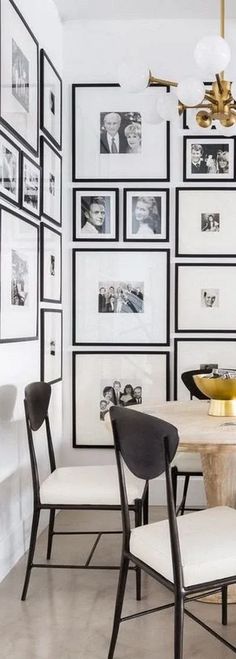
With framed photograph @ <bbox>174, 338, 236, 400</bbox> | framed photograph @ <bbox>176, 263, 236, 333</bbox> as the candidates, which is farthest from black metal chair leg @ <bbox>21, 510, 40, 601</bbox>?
framed photograph @ <bbox>176, 263, 236, 333</bbox>

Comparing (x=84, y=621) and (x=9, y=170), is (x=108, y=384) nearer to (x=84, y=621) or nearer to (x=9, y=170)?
(x=9, y=170)

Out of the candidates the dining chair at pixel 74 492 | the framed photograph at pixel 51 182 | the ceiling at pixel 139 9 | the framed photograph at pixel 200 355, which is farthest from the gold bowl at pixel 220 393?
the ceiling at pixel 139 9

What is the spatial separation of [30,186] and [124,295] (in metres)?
1.03

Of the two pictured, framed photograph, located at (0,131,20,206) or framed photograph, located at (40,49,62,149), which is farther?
framed photograph, located at (40,49,62,149)

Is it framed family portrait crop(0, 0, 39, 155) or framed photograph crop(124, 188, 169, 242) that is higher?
framed family portrait crop(0, 0, 39, 155)

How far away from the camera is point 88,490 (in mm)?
2705

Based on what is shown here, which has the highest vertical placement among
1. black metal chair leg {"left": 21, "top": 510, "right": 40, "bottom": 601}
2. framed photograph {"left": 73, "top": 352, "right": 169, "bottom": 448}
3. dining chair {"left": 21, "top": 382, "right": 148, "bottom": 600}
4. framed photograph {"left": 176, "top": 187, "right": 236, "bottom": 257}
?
framed photograph {"left": 176, "top": 187, "right": 236, "bottom": 257}

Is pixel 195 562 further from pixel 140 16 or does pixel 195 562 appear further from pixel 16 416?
pixel 140 16

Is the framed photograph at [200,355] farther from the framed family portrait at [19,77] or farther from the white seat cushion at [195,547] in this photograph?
the white seat cushion at [195,547]

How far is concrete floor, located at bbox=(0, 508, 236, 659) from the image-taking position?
2.29 metres

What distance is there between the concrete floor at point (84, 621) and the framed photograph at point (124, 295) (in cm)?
137

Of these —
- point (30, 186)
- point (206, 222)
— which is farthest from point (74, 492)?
point (206, 222)

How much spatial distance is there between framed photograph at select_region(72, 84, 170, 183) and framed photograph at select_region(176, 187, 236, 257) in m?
0.22

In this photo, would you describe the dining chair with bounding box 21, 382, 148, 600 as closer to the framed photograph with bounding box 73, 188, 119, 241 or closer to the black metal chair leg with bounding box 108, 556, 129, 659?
the black metal chair leg with bounding box 108, 556, 129, 659
